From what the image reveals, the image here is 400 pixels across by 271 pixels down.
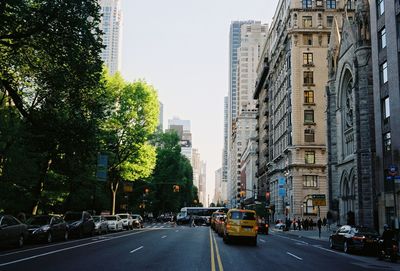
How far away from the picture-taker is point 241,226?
83.6 ft

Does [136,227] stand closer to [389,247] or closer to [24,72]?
[24,72]

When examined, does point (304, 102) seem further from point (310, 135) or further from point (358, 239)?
point (358, 239)

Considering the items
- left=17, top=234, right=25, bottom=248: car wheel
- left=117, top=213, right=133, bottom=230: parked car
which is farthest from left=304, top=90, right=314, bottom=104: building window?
left=17, top=234, right=25, bottom=248: car wheel

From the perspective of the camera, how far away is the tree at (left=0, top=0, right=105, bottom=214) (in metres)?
21.3

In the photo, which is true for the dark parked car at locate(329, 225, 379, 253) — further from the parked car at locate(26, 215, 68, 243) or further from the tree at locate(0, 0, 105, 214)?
the parked car at locate(26, 215, 68, 243)

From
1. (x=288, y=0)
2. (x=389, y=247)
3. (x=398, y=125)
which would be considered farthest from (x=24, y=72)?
(x=288, y=0)

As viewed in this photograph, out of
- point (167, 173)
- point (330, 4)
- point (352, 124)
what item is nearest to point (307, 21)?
point (330, 4)

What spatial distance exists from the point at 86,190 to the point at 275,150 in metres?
55.3

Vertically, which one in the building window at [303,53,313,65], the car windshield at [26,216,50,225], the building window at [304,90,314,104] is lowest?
the car windshield at [26,216,50,225]

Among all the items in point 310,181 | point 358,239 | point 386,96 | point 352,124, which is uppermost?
point 386,96

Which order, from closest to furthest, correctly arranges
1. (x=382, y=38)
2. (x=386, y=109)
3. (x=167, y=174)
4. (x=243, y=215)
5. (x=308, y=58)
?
(x=243, y=215)
(x=386, y=109)
(x=382, y=38)
(x=167, y=174)
(x=308, y=58)

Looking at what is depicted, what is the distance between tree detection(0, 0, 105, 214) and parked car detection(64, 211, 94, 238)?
144 inches

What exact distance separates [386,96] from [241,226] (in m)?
20.7

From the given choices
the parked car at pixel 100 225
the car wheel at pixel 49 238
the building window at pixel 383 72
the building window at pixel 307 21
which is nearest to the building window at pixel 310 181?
the building window at pixel 307 21
